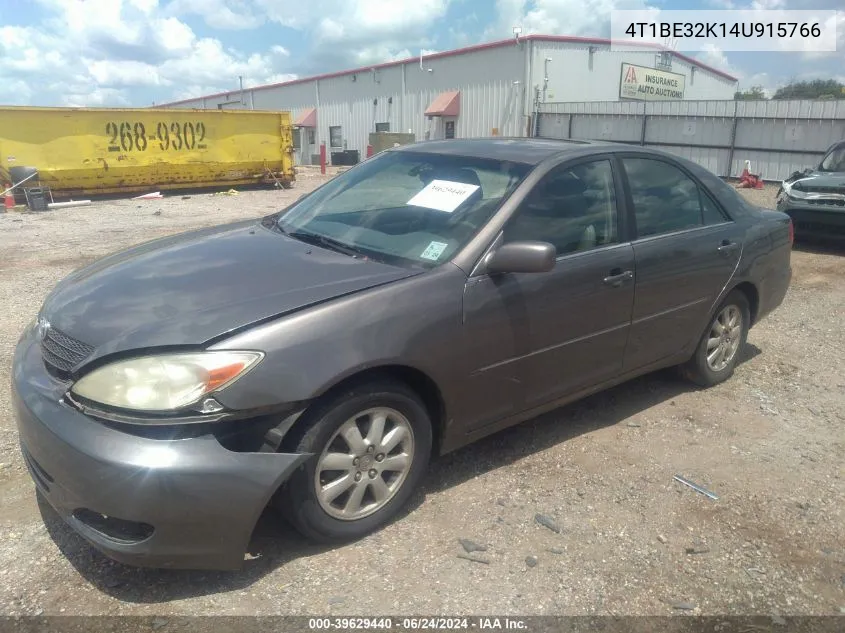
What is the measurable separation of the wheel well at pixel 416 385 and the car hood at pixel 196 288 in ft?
1.09

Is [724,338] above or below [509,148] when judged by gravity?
below

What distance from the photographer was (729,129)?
20.4m

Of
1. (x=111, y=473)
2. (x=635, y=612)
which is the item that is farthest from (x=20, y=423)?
(x=635, y=612)

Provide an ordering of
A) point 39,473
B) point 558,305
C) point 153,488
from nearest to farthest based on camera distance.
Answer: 1. point 153,488
2. point 39,473
3. point 558,305

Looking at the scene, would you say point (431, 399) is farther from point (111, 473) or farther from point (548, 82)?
point (548, 82)

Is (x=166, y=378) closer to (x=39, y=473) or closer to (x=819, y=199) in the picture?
(x=39, y=473)

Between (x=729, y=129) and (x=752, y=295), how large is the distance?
60.0 ft

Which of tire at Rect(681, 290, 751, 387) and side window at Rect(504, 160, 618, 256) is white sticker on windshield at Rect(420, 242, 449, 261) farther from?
tire at Rect(681, 290, 751, 387)

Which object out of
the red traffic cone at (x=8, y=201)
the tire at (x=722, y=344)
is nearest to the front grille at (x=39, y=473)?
the tire at (x=722, y=344)

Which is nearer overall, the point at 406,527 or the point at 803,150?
the point at 406,527

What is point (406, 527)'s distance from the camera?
2.89 metres

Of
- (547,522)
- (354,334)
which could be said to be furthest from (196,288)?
(547,522)

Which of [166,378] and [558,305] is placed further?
[558,305]

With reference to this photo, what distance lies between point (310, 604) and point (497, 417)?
122 centimetres
